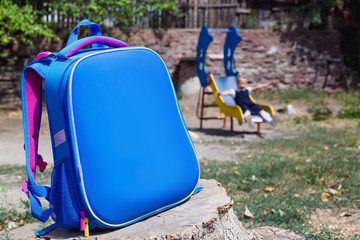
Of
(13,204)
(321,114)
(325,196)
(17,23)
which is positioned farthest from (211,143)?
(17,23)

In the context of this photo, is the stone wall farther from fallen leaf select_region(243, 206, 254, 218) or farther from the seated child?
fallen leaf select_region(243, 206, 254, 218)

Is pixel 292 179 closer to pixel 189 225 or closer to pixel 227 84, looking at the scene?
pixel 189 225

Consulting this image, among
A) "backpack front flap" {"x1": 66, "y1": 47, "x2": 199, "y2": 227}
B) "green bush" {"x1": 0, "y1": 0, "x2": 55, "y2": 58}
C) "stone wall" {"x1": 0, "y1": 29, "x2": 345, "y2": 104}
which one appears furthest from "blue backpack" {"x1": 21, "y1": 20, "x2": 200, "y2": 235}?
"stone wall" {"x1": 0, "y1": 29, "x2": 345, "y2": 104}

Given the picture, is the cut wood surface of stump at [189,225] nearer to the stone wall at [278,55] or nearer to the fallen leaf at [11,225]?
the fallen leaf at [11,225]

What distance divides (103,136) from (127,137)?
0.11 metres

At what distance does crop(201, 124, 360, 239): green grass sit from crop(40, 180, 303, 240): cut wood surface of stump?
857 millimetres

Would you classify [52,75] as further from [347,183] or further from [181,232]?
[347,183]

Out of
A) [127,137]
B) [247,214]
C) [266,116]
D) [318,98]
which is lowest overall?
[318,98]

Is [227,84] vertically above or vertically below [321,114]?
above

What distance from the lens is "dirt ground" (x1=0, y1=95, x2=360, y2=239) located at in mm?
3195

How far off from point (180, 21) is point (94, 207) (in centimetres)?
1103

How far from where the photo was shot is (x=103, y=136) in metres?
1.74

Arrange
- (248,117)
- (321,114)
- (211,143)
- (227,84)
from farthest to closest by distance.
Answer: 1. (321,114)
2. (227,84)
3. (248,117)
4. (211,143)

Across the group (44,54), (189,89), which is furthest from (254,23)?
(44,54)
